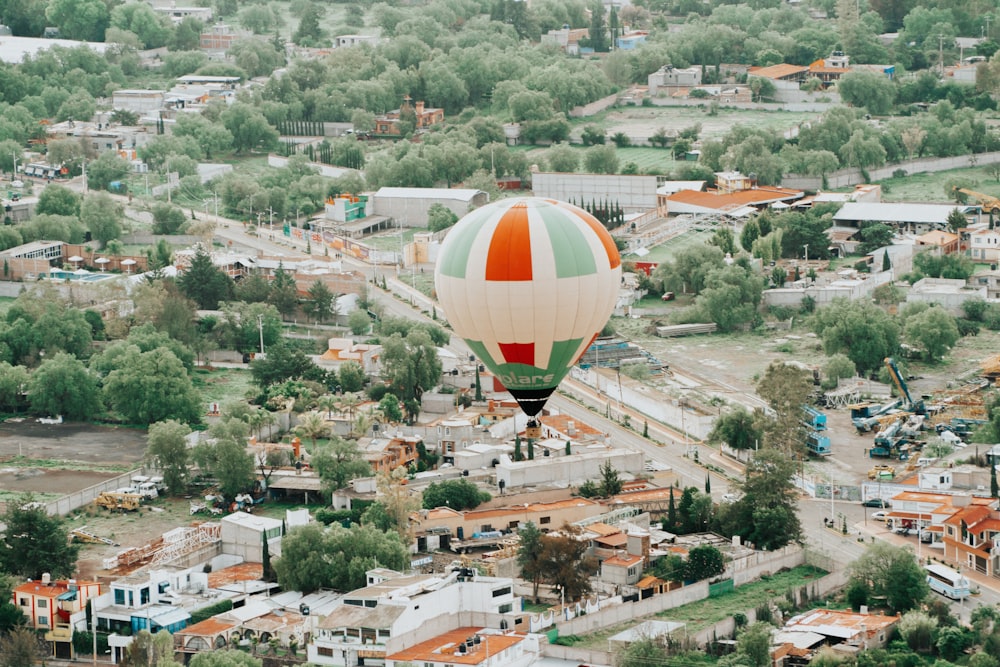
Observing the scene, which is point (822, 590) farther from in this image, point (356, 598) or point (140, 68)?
point (140, 68)

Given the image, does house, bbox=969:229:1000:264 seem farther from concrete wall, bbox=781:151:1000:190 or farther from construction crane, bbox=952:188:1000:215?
concrete wall, bbox=781:151:1000:190

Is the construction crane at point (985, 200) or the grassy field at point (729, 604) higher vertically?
the construction crane at point (985, 200)

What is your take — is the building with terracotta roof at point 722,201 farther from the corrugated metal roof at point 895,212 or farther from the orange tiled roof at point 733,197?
the corrugated metal roof at point 895,212

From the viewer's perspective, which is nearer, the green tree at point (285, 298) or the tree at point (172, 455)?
the tree at point (172, 455)

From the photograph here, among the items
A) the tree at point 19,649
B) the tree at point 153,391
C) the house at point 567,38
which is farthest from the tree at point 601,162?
the tree at point 19,649

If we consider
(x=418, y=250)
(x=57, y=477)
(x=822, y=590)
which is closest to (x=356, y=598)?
(x=822, y=590)

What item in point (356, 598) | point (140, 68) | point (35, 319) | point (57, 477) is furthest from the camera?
point (140, 68)
